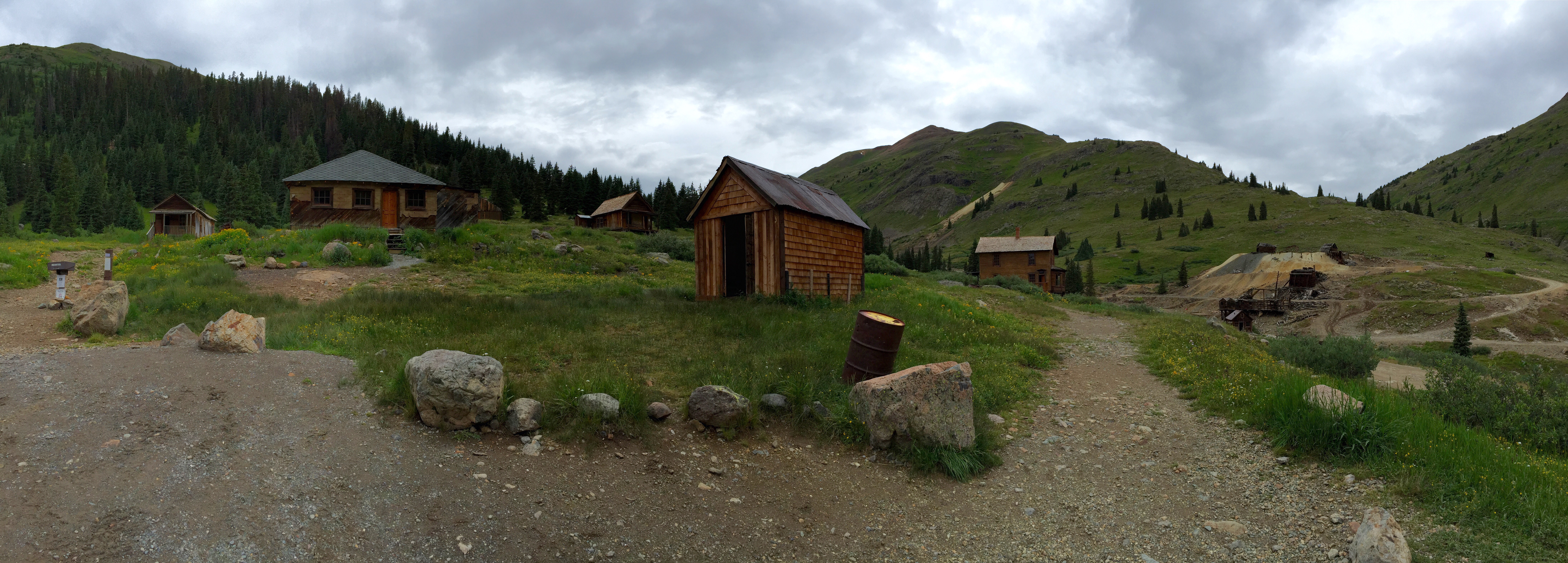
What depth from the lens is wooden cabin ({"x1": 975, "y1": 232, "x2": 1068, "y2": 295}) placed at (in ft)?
203

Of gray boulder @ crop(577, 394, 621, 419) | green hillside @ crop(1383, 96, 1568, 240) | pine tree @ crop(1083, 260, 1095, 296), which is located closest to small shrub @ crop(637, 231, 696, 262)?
gray boulder @ crop(577, 394, 621, 419)

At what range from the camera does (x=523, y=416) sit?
6.98m

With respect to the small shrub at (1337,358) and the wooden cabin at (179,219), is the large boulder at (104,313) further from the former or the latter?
the wooden cabin at (179,219)

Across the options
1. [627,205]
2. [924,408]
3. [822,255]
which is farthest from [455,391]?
[627,205]

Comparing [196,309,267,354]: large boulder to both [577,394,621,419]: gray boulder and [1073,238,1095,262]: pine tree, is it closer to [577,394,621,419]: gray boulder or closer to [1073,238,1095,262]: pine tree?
[577,394,621,419]: gray boulder

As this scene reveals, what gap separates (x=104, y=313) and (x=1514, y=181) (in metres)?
209

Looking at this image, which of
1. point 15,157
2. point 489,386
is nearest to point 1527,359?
point 489,386

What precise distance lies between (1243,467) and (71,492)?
10517 mm

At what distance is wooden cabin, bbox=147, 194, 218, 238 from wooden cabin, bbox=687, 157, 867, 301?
1729 inches

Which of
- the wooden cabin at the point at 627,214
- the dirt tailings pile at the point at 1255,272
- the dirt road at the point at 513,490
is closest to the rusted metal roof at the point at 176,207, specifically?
the wooden cabin at the point at 627,214

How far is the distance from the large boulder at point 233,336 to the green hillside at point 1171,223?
82110 millimetres

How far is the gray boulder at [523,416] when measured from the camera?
22.9 ft

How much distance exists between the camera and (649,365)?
33.2ft

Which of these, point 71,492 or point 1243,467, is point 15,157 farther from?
point 1243,467
